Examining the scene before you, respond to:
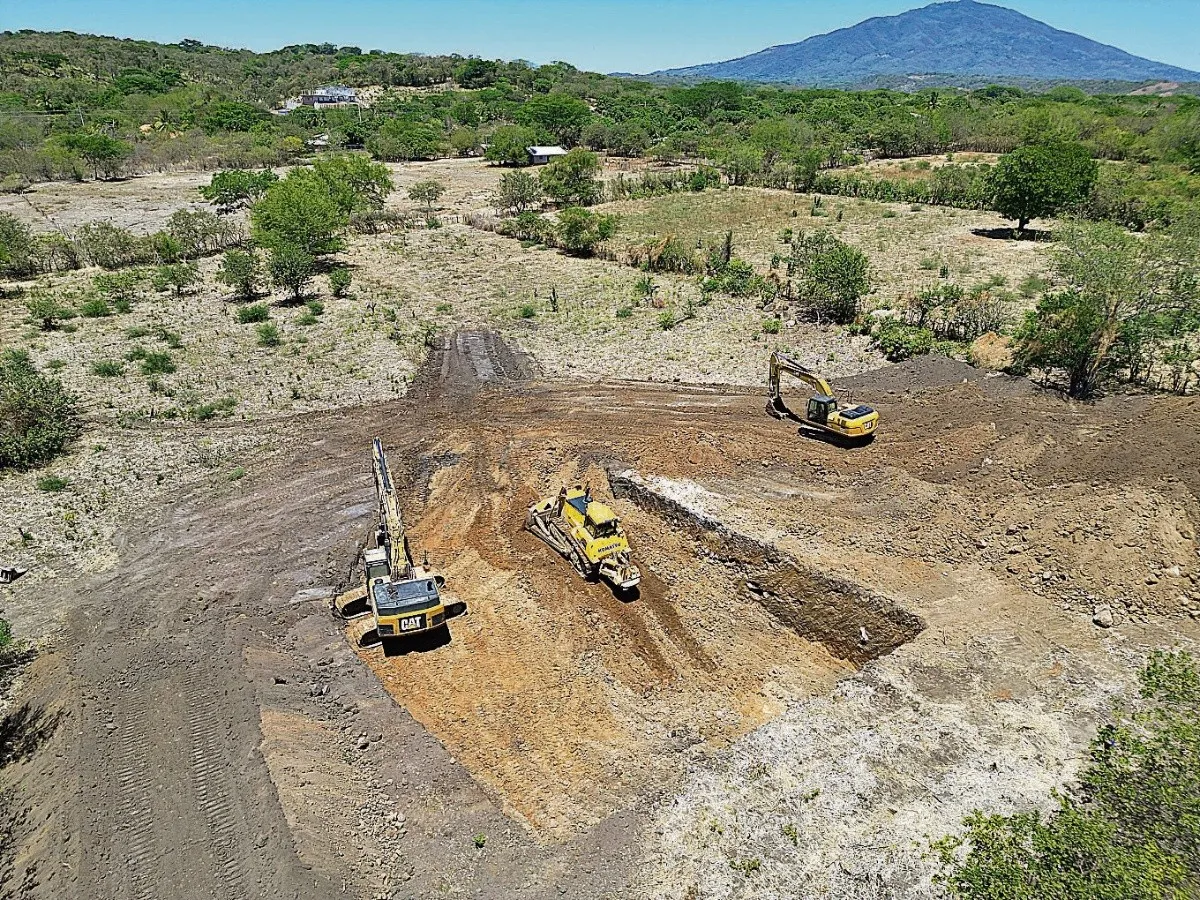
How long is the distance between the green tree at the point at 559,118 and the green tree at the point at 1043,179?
63.1 m

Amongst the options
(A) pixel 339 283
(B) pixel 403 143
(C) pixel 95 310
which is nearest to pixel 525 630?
(A) pixel 339 283

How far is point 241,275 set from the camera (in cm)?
3584

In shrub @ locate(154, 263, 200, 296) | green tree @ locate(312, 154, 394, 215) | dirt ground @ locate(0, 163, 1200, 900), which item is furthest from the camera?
green tree @ locate(312, 154, 394, 215)

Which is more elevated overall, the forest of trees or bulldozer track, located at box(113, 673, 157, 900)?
the forest of trees

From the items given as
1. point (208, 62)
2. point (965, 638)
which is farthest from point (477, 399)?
point (208, 62)

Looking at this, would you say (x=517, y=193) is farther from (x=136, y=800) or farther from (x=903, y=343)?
(x=136, y=800)

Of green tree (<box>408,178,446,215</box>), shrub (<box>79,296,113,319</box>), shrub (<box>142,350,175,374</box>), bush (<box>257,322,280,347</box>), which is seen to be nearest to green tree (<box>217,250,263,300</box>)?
shrub (<box>79,296,113,319</box>)

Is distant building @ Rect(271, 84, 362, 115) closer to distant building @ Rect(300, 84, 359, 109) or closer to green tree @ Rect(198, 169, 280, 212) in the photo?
distant building @ Rect(300, 84, 359, 109)

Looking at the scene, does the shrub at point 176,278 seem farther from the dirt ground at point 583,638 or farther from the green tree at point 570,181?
the green tree at point 570,181

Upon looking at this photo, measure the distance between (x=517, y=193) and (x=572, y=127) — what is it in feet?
147

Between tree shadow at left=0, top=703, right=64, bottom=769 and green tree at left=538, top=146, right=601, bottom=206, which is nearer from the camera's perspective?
tree shadow at left=0, top=703, right=64, bottom=769

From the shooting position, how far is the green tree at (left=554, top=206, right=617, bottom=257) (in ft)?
141

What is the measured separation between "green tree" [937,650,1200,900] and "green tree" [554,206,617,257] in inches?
1503

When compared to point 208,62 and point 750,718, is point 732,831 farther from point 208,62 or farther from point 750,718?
point 208,62
